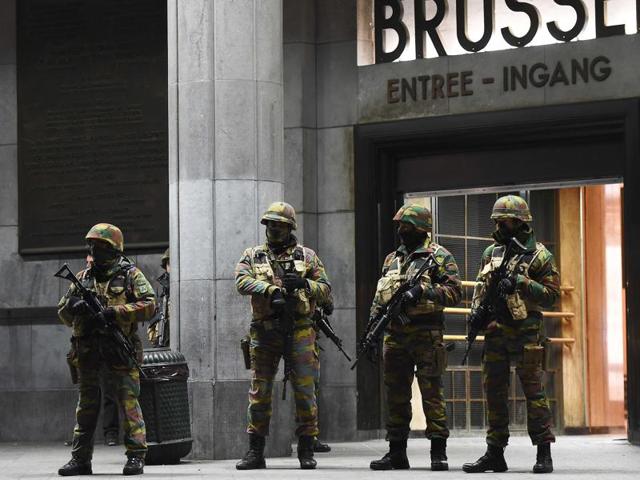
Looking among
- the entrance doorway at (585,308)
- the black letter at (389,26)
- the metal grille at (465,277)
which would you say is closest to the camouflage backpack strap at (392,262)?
the black letter at (389,26)

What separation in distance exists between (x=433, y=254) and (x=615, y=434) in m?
7.51

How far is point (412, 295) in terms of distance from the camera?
506 inches

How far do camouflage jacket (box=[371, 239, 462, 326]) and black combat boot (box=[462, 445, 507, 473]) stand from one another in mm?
1138

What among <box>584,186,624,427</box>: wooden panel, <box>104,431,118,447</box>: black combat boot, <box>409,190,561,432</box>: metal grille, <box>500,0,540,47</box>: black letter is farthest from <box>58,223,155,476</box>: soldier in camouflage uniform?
<box>584,186,624,427</box>: wooden panel

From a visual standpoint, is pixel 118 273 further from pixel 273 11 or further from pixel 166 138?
pixel 166 138

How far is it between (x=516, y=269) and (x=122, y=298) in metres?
3.19

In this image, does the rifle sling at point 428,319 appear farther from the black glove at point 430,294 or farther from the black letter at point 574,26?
the black letter at point 574,26

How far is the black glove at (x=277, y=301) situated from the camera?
519 inches

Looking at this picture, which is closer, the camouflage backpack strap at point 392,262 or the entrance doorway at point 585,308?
the camouflage backpack strap at point 392,262

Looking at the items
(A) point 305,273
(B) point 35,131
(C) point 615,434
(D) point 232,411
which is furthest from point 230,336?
(C) point 615,434

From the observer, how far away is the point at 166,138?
18250mm

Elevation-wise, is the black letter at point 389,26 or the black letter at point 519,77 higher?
the black letter at point 389,26

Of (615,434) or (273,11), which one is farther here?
(615,434)

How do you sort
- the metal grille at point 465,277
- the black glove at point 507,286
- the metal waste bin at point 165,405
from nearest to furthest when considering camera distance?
the black glove at point 507,286, the metal waste bin at point 165,405, the metal grille at point 465,277
